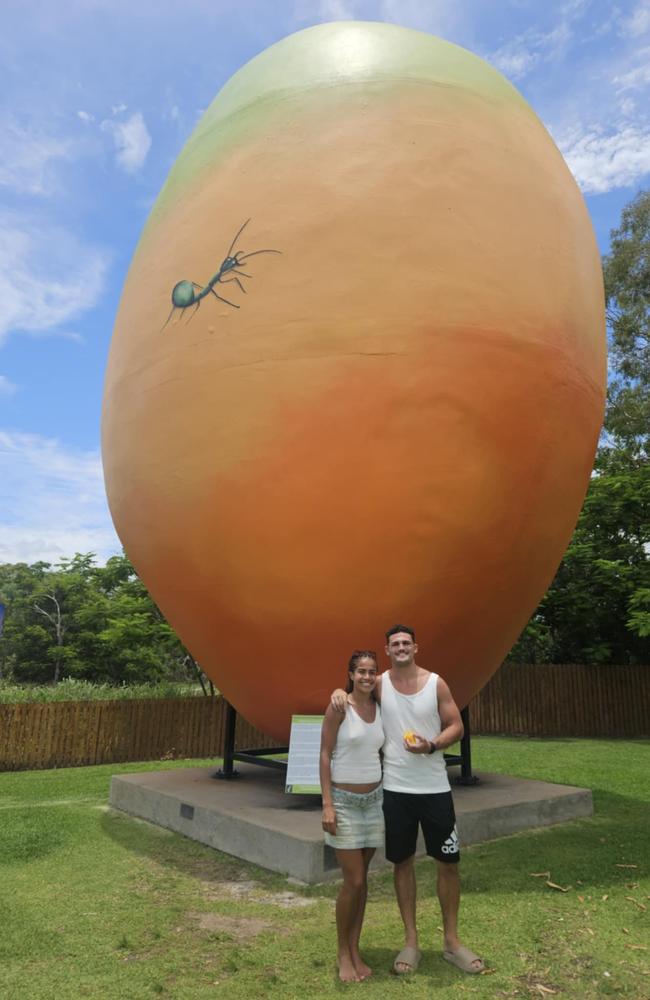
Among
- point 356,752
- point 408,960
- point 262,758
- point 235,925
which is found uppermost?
point 356,752

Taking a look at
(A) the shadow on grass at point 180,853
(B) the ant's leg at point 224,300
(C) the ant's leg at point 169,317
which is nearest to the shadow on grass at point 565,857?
(A) the shadow on grass at point 180,853

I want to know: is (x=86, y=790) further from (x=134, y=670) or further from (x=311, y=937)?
(x=134, y=670)

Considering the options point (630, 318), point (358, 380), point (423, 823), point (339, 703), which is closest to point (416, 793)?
point (423, 823)

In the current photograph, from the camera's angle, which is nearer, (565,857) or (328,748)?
(328,748)

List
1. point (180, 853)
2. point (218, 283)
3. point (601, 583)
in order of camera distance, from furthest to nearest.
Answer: point (601, 583) → point (218, 283) → point (180, 853)

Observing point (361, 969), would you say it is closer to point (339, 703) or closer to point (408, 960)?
point (408, 960)

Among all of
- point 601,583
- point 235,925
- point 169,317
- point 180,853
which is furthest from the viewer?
point 601,583

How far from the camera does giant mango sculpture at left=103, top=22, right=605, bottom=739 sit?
634 cm

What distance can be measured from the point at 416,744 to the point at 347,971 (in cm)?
125

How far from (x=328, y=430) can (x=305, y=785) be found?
107 inches

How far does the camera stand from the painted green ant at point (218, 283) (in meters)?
6.90

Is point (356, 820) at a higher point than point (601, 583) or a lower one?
lower

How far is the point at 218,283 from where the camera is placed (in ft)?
23.0

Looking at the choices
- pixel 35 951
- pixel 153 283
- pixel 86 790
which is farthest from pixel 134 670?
pixel 35 951
